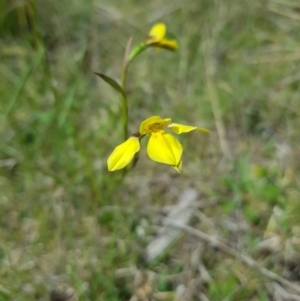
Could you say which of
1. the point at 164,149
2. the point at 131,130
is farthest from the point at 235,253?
the point at 131,130

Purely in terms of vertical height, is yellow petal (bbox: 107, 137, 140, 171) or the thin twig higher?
yellow petal (bbox: 107, 137, 140, 171)

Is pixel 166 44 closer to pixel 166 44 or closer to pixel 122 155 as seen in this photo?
pixel 166 44

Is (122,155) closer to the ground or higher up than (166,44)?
closer to the ground

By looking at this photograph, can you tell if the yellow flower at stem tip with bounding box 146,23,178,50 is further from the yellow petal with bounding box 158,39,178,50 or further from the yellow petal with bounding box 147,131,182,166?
the yellow petal with bounding box 147,131,182,166

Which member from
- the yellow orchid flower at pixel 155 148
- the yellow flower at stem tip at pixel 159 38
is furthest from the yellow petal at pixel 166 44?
the yellow orchid flower at pixel 155 148

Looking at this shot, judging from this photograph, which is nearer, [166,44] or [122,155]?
[122,155]

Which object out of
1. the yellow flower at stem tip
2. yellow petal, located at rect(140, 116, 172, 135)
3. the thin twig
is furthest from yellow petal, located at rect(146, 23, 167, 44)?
the thin twig

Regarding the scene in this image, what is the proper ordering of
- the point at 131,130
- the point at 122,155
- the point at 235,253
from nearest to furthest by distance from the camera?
1. the point at 122,155
2. the point at 235,253
3. the point at 131,130

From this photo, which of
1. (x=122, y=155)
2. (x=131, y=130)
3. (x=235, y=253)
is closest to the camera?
(x=122, y=155)
